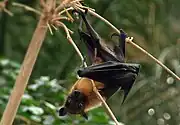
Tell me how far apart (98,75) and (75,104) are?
7cm

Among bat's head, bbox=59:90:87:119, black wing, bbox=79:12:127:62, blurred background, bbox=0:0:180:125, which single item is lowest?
bat's head, bbox=59:90:87:119

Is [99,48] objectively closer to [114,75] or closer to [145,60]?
[114,75]

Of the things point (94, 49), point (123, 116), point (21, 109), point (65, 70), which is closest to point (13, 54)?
point (65, 70)

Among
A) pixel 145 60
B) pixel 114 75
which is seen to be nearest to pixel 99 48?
pixel 114 75

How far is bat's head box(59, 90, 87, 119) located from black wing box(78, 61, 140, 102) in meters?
0.04

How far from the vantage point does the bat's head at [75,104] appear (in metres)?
0.92

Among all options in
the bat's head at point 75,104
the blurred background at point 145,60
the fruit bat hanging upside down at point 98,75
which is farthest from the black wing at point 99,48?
the blurred background at point 145,60

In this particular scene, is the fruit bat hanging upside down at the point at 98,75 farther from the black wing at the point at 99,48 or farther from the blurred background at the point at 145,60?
the blurred background at the point at 145,60

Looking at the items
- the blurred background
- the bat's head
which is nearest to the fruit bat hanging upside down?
the bat's head

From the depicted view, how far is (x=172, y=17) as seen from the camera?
2141mm

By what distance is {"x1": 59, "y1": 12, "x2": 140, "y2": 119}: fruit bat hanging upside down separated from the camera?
93cm

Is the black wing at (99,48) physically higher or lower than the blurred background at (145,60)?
lower

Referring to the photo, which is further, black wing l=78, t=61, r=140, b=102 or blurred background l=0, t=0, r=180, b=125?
blurred background l=0, t=0, r=180, b=125

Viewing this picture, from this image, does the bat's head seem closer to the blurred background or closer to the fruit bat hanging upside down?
the fruit bat hanging upside down
